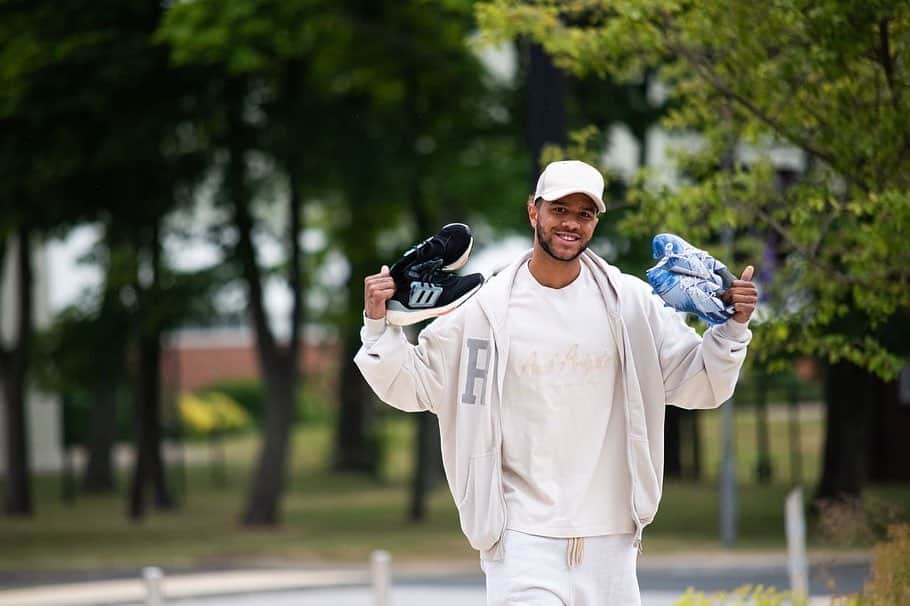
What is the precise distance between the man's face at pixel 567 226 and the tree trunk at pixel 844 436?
18252 mm

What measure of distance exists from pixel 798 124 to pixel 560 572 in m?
3.91

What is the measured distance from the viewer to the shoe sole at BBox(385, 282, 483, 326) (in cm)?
472

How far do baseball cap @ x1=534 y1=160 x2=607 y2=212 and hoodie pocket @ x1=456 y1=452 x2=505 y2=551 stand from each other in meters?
0.81

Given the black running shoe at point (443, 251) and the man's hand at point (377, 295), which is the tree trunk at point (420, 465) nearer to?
the black running shoe at point (443, 251)

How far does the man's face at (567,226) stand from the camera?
15.8ft

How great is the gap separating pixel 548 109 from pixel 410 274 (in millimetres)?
5663

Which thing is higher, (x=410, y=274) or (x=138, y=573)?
(x=410, y=274)

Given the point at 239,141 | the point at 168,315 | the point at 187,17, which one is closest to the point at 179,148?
the point at 239,141

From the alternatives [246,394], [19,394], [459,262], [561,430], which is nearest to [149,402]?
[19,394]

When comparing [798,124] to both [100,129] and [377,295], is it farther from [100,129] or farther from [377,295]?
[100,129]

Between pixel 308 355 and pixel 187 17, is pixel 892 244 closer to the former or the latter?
pixel 187 17

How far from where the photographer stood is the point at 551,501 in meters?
4.75

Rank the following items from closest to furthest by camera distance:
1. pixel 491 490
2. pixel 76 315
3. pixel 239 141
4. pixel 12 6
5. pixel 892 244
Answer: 1. pixel 491 490
2. pixel 892 244
3. pixel 12 6
4. pixel 239 141
5. pixel 76 315

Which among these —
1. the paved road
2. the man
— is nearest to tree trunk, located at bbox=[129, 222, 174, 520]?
the paved road
